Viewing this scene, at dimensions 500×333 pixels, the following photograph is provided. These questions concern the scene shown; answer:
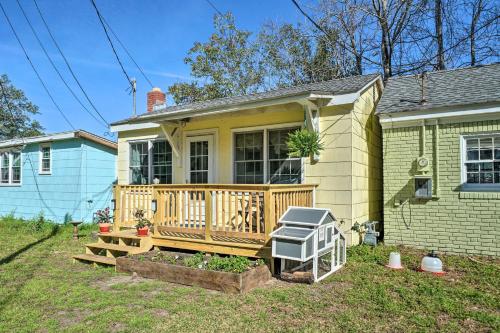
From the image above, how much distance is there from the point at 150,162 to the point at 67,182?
4.35 m

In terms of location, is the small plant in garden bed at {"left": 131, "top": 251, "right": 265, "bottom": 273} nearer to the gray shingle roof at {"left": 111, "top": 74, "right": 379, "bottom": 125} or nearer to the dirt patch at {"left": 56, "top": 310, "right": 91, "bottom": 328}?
the dirt patch at {"left": 56, "top": 310, "right": 91, "bottom": 328}

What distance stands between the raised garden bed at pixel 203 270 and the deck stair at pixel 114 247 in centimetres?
57

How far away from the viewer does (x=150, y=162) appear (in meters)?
10.2

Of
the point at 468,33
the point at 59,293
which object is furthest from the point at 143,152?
the point at 468,33

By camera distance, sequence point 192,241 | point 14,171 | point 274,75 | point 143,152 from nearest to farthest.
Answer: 1. point 192,241
2. point 143,152
3. point 14,171
4. point 274,75

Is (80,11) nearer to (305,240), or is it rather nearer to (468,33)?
(305,240)

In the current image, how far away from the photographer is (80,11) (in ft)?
37.1

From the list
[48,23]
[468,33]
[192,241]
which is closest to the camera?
[192,241]

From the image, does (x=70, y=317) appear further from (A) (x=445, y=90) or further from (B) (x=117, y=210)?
(A) (x=445, y=90)

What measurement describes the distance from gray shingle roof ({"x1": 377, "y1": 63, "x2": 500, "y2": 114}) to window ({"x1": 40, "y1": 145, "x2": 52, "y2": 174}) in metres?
11.9

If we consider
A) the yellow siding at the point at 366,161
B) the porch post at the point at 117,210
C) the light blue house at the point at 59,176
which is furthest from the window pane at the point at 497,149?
the light blue house at the point at 59,176

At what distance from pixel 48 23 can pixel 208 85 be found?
11218 mm

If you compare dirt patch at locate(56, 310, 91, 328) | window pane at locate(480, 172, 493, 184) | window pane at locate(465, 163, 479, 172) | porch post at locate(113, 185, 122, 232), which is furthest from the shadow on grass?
window pane at locate(480, 172, 493, 184)

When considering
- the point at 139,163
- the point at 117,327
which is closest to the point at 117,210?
the point at 139,163
